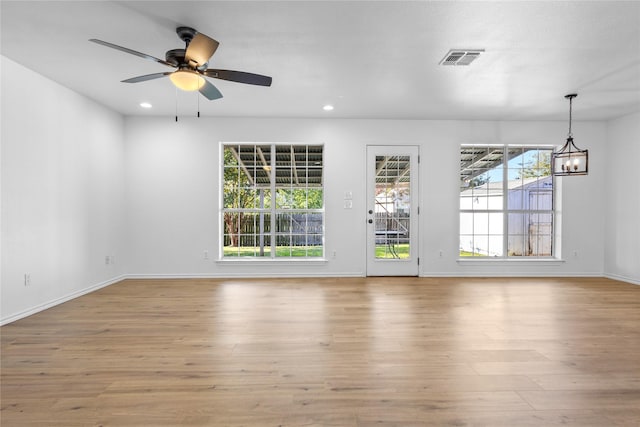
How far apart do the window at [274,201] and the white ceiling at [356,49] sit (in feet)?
3.59

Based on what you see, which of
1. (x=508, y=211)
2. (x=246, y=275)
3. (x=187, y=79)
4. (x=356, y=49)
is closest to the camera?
(x=187, y=79)

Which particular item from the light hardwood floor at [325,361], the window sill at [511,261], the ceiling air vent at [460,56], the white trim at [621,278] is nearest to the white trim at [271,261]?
the light hardwood floor at [325,361]

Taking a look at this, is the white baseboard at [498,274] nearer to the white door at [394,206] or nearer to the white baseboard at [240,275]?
the white door at [394,206]

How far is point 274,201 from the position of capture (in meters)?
5.69

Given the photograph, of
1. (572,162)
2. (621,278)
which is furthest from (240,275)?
(621,278)

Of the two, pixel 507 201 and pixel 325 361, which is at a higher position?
pixel 507 201

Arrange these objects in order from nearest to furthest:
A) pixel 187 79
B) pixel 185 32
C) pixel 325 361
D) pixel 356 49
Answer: pixel 325 361, pixel 185 32, pixel 187 79, pixel 356 49

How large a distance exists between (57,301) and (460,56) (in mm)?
5236

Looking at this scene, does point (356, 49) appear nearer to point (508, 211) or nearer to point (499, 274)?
point (508, 211)

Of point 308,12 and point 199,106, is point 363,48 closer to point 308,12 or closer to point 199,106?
point 308,12

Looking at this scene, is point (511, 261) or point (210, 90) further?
point (511, 261)

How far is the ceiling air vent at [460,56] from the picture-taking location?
3119mm

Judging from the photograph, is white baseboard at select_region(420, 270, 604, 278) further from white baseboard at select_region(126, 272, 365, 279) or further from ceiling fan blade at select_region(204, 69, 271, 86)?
ceiling fan blade at select_region(204, 69, 271, 86)

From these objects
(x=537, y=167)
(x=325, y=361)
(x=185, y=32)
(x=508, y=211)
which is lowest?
(x=325, y=361)
